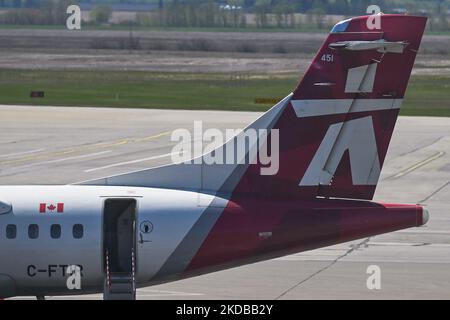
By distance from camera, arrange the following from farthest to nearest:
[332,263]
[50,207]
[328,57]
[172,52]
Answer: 1. [172,52]
2. [332,263]
3. [328,57]
4. [50,207]

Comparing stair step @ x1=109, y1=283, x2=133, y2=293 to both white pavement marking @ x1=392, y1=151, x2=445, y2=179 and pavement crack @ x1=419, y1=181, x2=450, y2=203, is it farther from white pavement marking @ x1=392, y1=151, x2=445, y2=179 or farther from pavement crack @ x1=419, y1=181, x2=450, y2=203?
white pavement marking @ x1=392, y1=151, x2=445, y2=179

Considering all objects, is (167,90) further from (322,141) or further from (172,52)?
(322,141)

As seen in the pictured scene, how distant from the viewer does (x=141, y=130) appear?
63.0 metres

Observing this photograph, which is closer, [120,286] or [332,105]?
[120,286]

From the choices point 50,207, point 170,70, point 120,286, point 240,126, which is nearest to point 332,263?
point 120,286

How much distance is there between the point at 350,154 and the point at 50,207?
5.67 metres

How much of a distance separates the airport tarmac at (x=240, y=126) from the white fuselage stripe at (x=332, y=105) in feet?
16.1

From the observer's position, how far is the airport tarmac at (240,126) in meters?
25.9

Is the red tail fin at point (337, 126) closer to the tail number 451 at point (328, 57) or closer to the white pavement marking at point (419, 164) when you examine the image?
the tail number 451 at point (328, 57)

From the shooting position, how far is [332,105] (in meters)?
21.9

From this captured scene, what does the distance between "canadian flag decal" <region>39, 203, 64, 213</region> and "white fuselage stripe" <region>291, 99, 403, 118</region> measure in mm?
4709

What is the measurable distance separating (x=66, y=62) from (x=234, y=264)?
100 meters

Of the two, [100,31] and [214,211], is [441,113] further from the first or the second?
[100,31]

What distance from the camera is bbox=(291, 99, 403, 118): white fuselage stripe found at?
21.8 m
